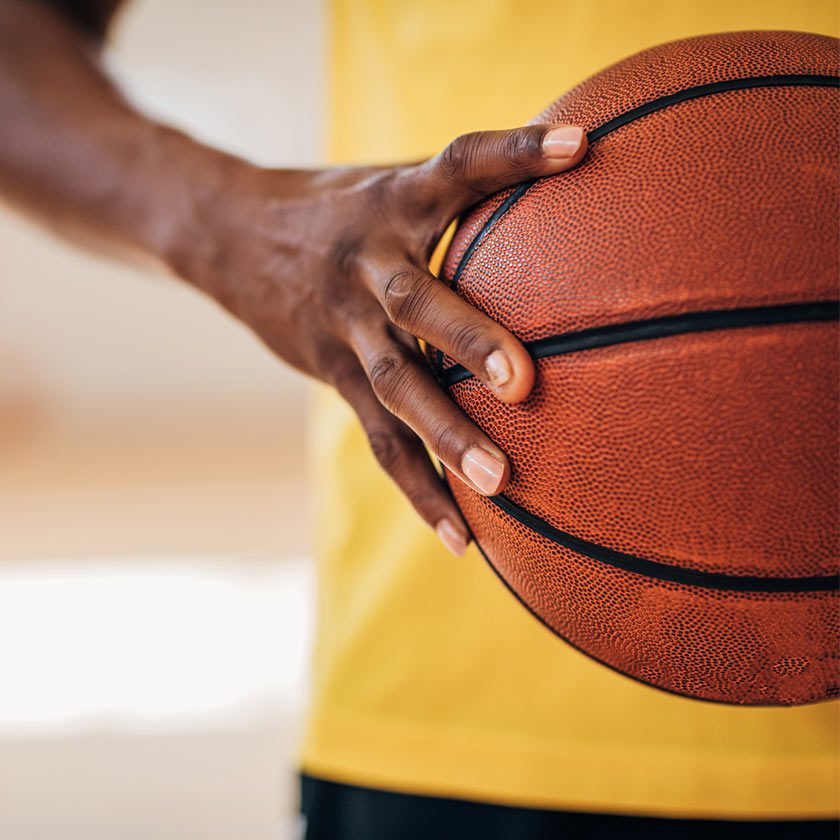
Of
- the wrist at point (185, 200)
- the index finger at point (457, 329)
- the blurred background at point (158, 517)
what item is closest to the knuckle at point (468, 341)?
the index finger at point (457, 329)

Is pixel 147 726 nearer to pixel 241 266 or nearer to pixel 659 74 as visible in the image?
pixel 241 266

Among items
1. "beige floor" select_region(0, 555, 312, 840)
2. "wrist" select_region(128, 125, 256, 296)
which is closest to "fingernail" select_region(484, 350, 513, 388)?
"wrist" select_region(128, 125, 256, 296)

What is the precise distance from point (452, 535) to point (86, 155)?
476mm

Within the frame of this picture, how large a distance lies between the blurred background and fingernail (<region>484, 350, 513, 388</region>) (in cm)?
48

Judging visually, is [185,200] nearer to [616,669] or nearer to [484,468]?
[484,468]

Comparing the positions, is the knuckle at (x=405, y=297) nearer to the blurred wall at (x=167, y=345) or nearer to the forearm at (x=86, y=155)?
the forearm at (x=86, y=155)

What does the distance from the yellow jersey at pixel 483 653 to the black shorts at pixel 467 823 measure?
2 centimetres

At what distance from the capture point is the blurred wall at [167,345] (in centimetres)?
373

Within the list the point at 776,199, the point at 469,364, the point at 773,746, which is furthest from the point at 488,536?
the point at 773,746

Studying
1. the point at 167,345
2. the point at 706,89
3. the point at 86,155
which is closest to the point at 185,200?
the point at 86,155

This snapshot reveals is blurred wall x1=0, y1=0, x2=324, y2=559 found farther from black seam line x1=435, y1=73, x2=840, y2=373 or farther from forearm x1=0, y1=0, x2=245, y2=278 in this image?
black seam line x1=435, y1=73, x2=840, y2=373

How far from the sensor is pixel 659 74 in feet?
1.79

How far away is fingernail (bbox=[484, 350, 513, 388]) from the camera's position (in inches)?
19.4

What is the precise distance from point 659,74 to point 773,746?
551 mm
